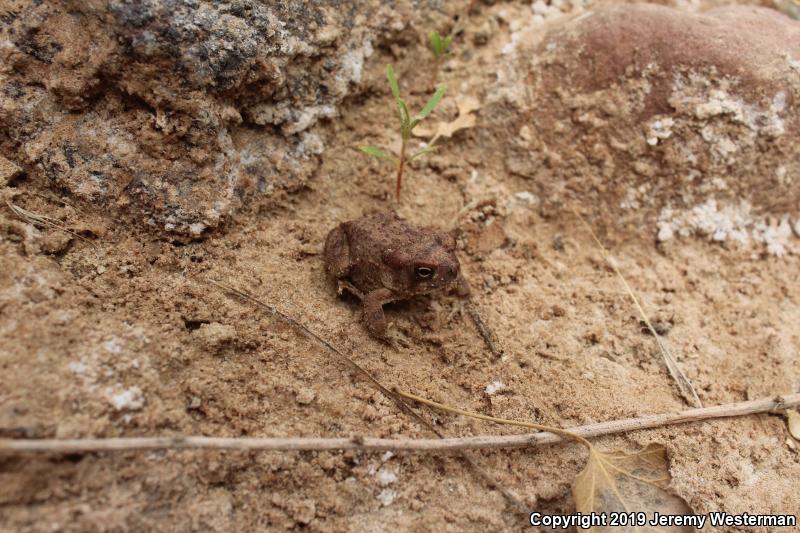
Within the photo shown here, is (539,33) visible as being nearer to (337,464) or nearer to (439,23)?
(439,23)

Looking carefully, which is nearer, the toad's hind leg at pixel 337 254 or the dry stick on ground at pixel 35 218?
the dry stick on ground at pixel 35 218

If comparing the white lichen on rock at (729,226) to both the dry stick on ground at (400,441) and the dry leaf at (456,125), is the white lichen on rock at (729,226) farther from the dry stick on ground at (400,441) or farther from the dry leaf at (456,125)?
the dry leaf at (456,125)

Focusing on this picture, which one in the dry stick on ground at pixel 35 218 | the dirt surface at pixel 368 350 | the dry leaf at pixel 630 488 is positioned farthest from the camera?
the dry stick on ground at pixel 35 218

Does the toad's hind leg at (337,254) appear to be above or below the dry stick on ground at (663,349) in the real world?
above

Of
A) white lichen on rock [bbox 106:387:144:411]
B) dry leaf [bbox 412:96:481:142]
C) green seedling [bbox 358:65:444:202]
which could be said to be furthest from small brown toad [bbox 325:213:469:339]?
white lichen on rock [bbox 106:387:144:411]

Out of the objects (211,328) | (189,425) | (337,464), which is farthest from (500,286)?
(189,425)

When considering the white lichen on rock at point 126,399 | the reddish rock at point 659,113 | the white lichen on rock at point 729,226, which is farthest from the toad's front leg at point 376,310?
the white lichen on rock at point 729,226

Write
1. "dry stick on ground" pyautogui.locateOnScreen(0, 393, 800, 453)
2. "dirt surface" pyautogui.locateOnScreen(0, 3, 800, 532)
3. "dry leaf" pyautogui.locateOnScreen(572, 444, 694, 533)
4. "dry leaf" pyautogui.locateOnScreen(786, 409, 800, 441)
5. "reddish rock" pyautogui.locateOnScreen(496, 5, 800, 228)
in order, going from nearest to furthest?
"dry stick on ground" pyautogui.locateOnScreen(0, 393, 800, 453) → "dirt surface" pyautogui.locateOnScreen(0, 3, 800, 532) → "dry leaf" pyautogui.locateOnScreen(572, 444, 694, 533) → "dry leaf" pyautogui.locateOnScreen(786, 409, 800, 441) → "reddish rock" pyautogui.locateOnScreen(496, 5, 800, 228)

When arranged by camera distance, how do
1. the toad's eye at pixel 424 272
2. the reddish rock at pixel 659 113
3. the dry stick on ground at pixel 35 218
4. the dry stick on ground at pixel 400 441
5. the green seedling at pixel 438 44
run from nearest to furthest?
1. the dry stick on ground at pixel 400 441
2. the dry stick on ground at pixel 35 218
3. the toad's eye at pixel 424 272
4. the reddish rock at pixel 659 113
5. the green seedling at pixel 438 44

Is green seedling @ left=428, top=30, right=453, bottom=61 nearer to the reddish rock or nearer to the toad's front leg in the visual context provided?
the reddish rock
